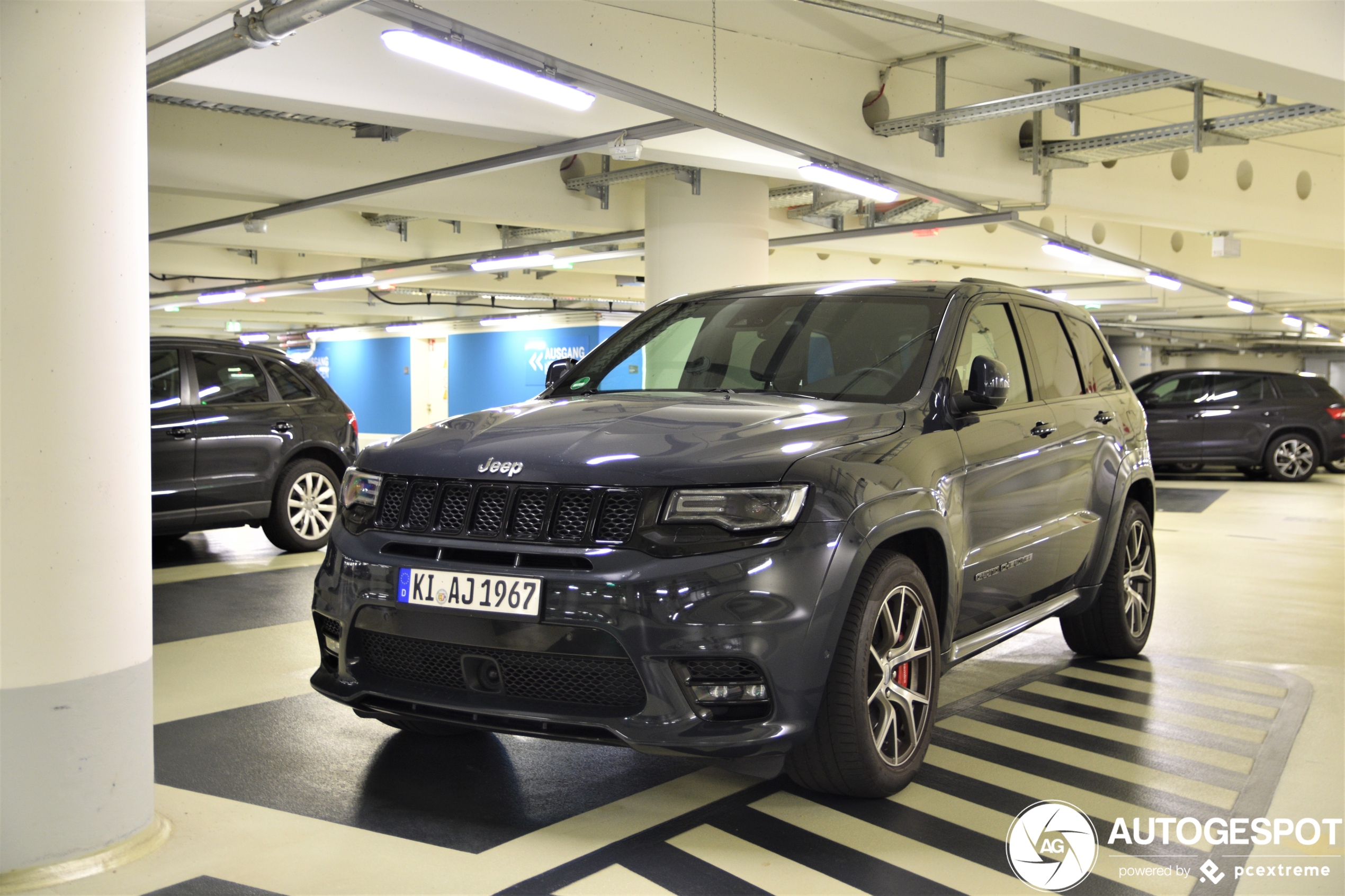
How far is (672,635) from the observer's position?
9.23ft

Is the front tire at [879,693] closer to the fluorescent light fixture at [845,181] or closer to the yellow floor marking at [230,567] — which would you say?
the yellow floor marking at [230,567]

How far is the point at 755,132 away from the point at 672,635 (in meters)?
5.20

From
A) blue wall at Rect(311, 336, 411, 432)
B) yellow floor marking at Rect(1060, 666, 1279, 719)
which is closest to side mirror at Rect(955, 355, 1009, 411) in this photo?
yellow floor marking at Rect(1060, 666, 1279, 719)

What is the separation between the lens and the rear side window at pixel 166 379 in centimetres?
748

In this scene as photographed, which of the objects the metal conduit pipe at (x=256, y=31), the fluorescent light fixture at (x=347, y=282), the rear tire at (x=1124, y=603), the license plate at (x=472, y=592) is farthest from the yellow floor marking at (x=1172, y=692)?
the fluorescent light fixture at (x=347, y=282)

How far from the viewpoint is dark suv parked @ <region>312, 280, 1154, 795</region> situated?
2.86m

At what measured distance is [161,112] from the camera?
9.33m

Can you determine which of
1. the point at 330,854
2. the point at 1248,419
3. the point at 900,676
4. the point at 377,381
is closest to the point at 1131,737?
the point at 900,676

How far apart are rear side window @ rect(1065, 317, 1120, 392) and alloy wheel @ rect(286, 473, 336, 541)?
5367mm

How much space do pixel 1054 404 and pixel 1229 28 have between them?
2867 millimetres

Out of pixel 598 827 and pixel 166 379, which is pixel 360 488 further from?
pixel 166 379

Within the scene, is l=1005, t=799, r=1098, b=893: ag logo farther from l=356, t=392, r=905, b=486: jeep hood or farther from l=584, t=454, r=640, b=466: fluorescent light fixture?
l=584, t=454, r=640, b=466: fluorescent light fixture

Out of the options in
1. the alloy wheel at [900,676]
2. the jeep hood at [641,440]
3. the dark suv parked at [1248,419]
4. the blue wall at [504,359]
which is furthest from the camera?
the blue wall at [504,359]

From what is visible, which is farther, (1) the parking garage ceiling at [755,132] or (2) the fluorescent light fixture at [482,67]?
(1) the parking garage ceiling at [755,132]
